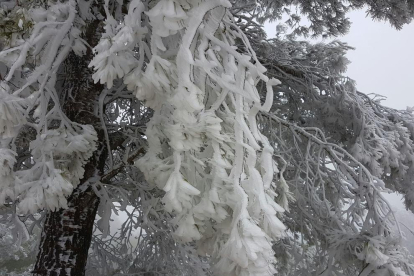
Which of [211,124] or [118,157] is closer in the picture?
[211,124]

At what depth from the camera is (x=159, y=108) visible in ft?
7.56

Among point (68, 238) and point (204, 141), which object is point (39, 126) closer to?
point (68, 238)

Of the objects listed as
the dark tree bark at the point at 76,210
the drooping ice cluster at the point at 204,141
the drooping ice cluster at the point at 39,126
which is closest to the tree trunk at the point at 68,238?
the dark tree bark at the point at 76,210

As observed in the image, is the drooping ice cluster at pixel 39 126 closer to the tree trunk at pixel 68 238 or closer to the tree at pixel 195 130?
the tree at pixel 195 130

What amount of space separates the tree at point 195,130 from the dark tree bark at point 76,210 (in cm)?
1

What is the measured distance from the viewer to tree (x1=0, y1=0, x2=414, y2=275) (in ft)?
6.48

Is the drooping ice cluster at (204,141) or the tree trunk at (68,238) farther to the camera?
the tree trunk at (68,238)

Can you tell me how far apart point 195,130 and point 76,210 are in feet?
8.76

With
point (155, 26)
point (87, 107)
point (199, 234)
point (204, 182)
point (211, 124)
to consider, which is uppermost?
point (87, 107)

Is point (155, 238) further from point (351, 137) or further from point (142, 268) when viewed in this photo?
point (351, 137)

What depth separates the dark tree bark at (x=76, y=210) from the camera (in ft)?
12.9

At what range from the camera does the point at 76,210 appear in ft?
13.5

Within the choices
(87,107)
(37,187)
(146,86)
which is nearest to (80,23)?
(87,107)

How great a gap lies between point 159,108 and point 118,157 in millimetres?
3731
